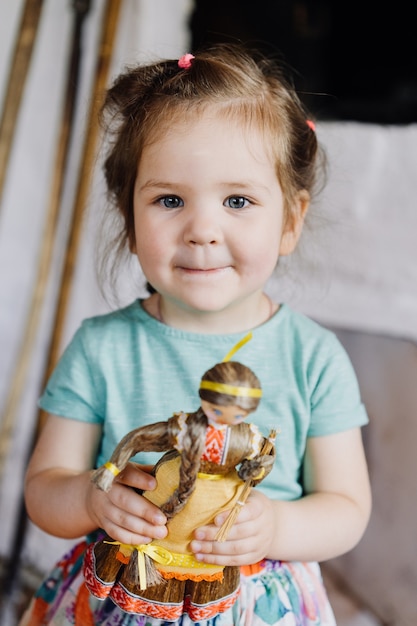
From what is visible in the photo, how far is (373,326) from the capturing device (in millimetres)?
1259

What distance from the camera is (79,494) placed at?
0.84 meters

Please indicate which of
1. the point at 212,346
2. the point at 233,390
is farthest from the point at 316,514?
the point at 233,390

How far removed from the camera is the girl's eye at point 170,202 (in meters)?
0.80

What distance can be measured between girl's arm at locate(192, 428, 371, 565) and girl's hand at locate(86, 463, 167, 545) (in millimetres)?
81

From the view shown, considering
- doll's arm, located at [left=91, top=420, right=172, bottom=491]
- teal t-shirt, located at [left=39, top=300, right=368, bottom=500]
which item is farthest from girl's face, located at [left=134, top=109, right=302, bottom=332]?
doll's arm, located at [left=91, top=420, right=172, bottom=491]

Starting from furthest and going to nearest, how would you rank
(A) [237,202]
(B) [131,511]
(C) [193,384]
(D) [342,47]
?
(D) [342,47], (C) [193,384], (A) [237,202], (B) [131,511]

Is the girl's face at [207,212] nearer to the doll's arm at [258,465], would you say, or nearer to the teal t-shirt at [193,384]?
the teal t-shirt at [193,384]

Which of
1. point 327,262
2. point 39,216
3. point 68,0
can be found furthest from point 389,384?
point 68,0

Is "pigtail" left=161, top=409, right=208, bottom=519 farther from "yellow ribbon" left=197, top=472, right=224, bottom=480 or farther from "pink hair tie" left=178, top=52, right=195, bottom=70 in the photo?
"pink hair tie" left=178, top=52, right=195, bottom=70

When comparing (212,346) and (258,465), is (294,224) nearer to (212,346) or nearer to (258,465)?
(212,346)

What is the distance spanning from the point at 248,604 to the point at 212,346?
312mm

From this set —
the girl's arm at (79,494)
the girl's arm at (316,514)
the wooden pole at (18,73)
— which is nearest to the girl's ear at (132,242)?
the girl's arm at (79,494)

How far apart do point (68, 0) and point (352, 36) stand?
22.6 inches

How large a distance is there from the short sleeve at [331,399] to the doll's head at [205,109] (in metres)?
0.20
